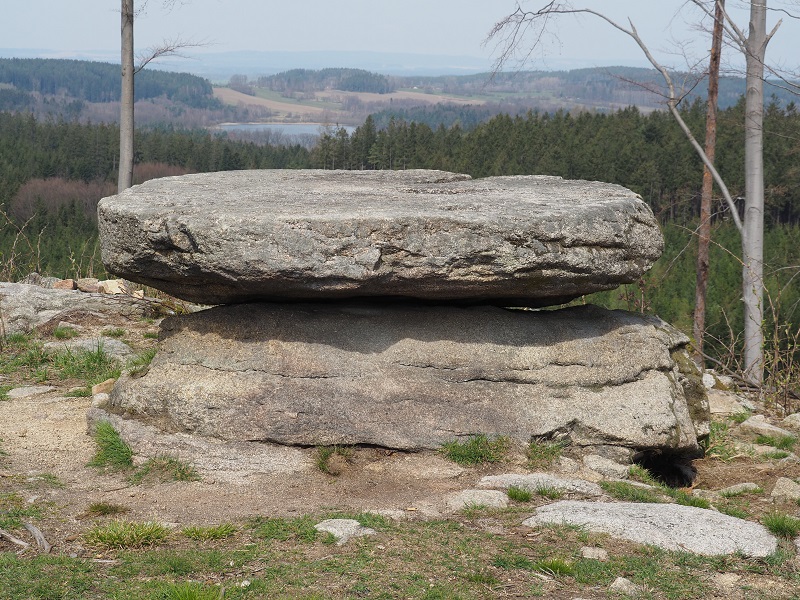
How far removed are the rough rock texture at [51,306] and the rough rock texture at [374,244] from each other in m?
3.96

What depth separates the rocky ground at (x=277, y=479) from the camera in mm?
5836

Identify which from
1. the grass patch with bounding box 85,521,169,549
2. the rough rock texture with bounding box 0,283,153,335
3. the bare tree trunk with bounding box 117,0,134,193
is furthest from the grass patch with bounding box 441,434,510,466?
the bare tree trunk with bounding box 117,0,134,193

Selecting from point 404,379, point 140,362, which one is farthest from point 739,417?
point 140,362

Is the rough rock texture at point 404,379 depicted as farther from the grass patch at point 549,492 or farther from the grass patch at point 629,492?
the grass patch at point 549,492

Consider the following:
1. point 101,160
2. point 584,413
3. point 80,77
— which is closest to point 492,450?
point 584,413

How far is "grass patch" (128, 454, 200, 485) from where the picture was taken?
6.49 meters

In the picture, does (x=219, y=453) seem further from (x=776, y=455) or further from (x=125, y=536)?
(x=776, y=455)

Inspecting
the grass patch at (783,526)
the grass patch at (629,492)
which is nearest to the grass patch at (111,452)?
the grass patch at (629,492)

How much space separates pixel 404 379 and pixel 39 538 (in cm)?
311

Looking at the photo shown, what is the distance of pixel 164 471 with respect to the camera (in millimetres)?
6586

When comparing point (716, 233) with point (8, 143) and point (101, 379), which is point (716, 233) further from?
point (8, 143)

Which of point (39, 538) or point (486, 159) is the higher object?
point (486, 159)

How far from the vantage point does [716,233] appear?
46969 millimetres

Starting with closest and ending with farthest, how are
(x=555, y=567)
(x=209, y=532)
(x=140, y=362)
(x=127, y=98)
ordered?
1. (x=555, y=567)
2. (x=209, y=532)
3. (x=140, y=362)
4. (x=127, y=98)
